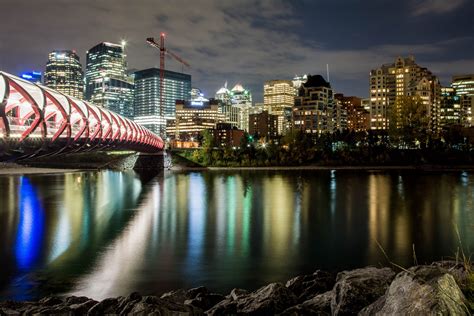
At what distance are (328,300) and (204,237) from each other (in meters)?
12.2

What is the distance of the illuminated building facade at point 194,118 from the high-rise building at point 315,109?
43.9 m

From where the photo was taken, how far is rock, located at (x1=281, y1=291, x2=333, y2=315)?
9.25 metres

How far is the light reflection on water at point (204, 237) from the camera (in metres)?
14.2

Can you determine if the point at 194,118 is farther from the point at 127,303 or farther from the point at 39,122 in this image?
the point at 127,303

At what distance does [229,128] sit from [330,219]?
131 m

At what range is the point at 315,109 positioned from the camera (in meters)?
157

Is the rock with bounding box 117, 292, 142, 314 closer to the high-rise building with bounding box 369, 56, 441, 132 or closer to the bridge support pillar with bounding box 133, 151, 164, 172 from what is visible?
the bridge support pillar with bounding box 133, 151, 164, 172

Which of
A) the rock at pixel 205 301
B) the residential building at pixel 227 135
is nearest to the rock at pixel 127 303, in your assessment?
the rock at pixel 205 301

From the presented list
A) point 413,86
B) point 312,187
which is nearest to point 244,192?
point 312,187

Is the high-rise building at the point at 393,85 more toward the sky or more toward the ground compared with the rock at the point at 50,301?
more toward the sky

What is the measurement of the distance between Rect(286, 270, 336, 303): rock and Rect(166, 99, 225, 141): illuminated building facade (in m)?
175

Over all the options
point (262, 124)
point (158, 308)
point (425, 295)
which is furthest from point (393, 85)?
point (425, 295)

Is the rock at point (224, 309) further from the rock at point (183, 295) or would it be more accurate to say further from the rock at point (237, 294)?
the rock at point (183, 295)

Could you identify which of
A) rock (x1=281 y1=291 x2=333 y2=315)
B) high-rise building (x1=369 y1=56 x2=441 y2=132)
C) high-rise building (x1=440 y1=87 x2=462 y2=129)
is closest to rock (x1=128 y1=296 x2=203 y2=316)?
rock (x1=281 y1=291 x2=333 y2=315)
